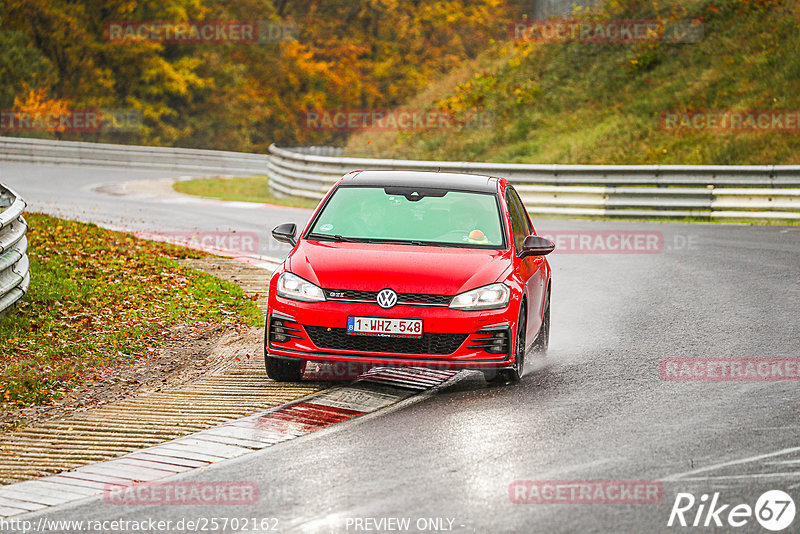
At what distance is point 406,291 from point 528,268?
156 cm

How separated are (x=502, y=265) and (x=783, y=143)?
19198 mm

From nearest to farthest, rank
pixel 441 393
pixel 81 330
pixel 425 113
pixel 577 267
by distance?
pixel 441 393 → pixel 81 330 → pixel 577 267 → pixel 425 113

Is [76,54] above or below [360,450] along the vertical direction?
above

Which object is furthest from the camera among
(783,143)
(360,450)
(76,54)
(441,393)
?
(76,54)

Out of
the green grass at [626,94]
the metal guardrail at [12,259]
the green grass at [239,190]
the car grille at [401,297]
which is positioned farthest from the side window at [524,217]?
the green grass at [626,94]

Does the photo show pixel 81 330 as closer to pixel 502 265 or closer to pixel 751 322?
pixel 502 265

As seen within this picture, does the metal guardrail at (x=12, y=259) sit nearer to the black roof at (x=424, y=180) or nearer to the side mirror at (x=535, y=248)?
the black roof at (x=424, y=180)

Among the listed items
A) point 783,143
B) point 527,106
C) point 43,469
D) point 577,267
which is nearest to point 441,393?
point 43,469

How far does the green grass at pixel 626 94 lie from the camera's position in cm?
2809

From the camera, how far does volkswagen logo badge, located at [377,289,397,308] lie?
833 cm

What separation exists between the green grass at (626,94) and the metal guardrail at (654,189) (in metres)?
4.08

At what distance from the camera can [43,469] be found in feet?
22.1

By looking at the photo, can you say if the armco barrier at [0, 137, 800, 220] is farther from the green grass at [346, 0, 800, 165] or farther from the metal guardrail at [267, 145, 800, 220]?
the green grass at [346, 0, 800, 165]

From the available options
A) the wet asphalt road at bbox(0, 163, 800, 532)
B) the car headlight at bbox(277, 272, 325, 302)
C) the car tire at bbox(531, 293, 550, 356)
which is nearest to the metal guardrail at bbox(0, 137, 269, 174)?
the wet asphalt road at bbox(0, 163, 800, 532)
